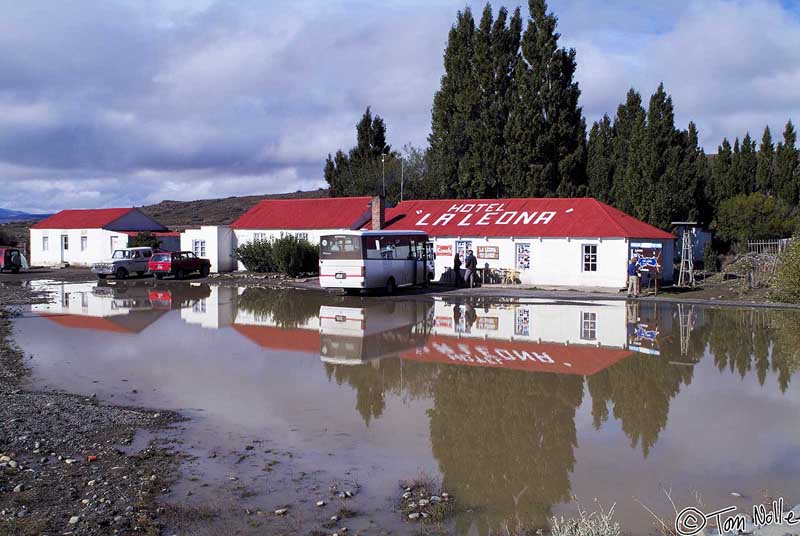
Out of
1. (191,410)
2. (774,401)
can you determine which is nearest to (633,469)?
(774,401)

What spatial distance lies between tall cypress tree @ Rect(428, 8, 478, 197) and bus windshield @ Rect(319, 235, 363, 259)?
1994 cm

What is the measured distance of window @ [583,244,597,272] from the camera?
33.8 meters

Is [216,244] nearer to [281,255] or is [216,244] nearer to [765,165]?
[281,255]

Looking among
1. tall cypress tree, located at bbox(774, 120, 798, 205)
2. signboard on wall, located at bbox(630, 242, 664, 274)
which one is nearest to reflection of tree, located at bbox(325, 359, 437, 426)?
signboard on wall, located at bbox(630, 242, 664, 274)

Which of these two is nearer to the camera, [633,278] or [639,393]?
[639,393]

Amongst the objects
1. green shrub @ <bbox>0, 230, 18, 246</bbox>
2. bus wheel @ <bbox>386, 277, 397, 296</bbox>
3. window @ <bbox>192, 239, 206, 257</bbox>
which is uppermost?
green shrub @ <bbox>0, 230, 18, 246</bbox>

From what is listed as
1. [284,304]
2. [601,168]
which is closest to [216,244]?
[284,304]

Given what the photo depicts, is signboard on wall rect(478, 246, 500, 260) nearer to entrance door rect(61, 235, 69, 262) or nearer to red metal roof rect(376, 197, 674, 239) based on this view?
red metal roof rect(376, 197, 674, 239)

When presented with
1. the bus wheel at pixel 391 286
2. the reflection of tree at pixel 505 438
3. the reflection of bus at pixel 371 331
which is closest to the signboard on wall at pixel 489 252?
the bus wheel at pixel 391 286

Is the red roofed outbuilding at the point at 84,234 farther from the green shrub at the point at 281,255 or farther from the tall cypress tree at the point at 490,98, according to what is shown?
the tall cypress tree at the point at 490,98

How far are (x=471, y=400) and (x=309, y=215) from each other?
3460 centimetres

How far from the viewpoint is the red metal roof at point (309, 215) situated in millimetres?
43469

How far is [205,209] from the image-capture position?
108 m

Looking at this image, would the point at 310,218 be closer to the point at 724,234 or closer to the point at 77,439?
the point at 724,234
